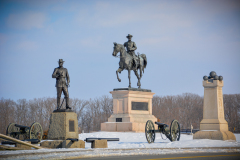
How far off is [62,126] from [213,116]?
8398mm

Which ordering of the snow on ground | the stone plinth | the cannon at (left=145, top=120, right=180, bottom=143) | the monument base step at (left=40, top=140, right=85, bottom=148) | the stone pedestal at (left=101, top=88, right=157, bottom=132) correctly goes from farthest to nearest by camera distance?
the stone pedestal at (left=101, top=88, right=157, bottom=132) → the cannon at (left=145, top=120, right=180, bottom=143) → the snow on ground → the stone plinth → the monument base step at (left=40, top=140, right=85, bottom=148)

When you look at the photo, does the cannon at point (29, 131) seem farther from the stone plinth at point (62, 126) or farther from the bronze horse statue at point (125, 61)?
the bronze horse statue at point (125, 61)

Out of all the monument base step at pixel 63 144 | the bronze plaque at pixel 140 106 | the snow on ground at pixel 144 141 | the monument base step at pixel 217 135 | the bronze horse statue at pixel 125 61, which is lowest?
the snow on ground at pixel 144 141

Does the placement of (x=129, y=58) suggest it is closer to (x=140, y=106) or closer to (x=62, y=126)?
(x=140, y=106)

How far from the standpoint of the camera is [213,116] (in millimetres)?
19484

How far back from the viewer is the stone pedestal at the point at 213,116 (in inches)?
747

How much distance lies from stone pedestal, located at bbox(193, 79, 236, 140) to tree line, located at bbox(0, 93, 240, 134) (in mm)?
42746

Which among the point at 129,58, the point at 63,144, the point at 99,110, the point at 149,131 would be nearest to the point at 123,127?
the point at 129,58

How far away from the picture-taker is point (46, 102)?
2611 inches

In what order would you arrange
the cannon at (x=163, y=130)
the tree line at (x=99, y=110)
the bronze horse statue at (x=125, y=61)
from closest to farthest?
the cannon at (x=163, y=130), the bronze horse statue at (x=125, y=61), the tree line at (x=99, y=110)

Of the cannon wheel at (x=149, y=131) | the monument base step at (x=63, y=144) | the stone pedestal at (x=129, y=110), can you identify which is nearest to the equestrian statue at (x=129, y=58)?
the stone pedestal at (x=129, y=110)

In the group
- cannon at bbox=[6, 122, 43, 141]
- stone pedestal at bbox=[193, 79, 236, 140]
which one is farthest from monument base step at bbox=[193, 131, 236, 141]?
cannon at bbox=[6, 122, 43, 141]

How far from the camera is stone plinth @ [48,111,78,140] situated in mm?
16375

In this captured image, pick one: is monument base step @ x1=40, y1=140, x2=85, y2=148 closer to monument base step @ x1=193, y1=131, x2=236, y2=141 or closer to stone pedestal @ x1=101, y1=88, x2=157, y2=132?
monument base step @ x1=193, y1=131, x2=236, y2=141
